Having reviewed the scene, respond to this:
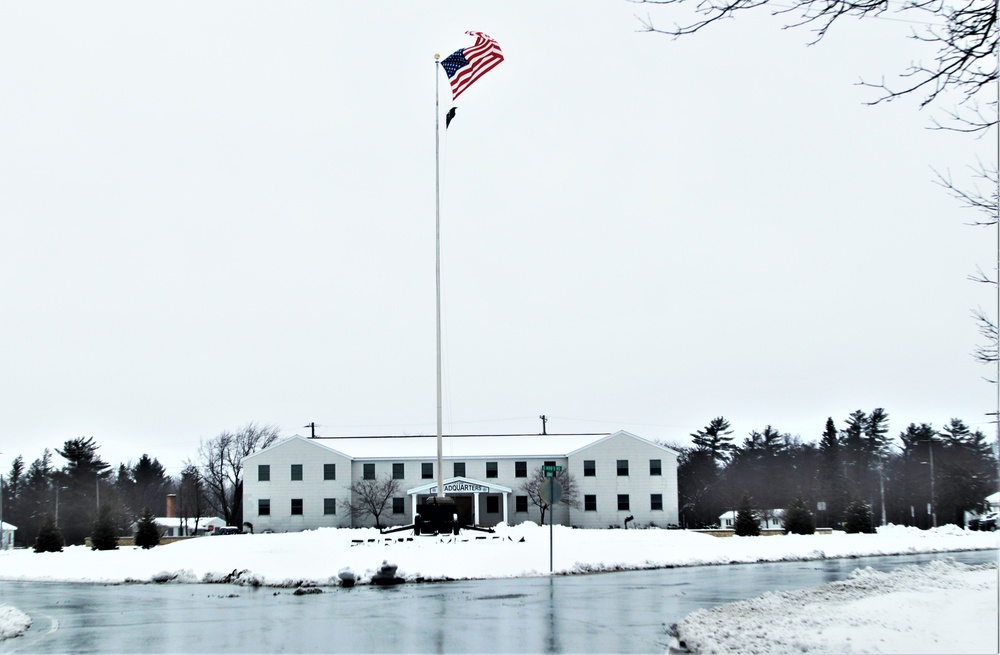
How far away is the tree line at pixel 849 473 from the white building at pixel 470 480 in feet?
38.1

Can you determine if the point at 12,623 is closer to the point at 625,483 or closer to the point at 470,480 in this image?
the point at 470,480

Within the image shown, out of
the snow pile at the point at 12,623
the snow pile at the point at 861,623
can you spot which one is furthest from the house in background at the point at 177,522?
the snow pile at the point at 861,623

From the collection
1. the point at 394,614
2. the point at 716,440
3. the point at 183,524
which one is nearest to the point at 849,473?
the point at 716,440

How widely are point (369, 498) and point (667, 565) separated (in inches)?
1417

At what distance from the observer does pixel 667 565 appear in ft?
99.5

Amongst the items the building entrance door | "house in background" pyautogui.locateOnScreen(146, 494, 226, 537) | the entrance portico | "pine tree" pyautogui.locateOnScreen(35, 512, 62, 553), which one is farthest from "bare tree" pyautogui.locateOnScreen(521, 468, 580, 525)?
"house in background" pyautogui.locateOnScreen(146, 494, 226, 537)

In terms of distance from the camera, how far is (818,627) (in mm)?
11781

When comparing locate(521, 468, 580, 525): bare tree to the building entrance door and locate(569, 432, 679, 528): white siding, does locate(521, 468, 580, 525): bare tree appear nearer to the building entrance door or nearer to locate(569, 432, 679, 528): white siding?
locate(569, 432, 679, 528): white siding

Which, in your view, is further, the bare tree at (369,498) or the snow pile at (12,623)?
the bare tree at (369,498)

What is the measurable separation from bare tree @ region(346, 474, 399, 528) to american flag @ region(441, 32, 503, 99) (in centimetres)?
3566

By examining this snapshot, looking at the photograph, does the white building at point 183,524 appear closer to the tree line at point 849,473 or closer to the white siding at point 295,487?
the white siding at point 295,487

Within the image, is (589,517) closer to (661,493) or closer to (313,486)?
(661,493)

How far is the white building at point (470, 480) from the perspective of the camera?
207ft

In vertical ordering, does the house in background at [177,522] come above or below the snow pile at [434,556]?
below
